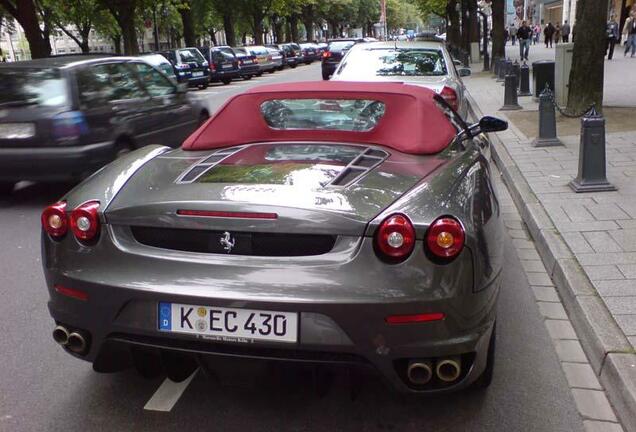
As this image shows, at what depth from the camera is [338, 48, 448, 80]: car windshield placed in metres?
9.02

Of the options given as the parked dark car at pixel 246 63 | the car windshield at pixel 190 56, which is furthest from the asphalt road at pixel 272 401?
the parked dark car at pixel 246 63

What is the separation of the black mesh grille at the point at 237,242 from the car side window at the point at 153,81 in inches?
248

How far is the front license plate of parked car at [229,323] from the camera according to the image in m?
2.49

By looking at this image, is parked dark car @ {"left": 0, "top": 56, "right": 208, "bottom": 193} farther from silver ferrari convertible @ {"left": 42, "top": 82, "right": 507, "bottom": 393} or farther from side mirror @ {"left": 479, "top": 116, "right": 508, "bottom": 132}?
side mirror @ {"left": 479, "top": 116, "right": 508, "bottom": 132}

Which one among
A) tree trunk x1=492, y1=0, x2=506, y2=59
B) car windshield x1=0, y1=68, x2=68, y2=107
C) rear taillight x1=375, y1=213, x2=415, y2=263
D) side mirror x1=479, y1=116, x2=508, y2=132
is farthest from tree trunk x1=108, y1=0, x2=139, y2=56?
rear taillight x1=375, y1=213, x2=415, y2=263

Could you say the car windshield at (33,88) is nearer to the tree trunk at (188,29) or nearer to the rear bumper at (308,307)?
the rear bumper at (308,307)

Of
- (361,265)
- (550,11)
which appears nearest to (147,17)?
(550,11)

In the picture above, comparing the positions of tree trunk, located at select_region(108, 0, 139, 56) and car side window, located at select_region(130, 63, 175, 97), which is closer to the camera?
car side window, located at select_region(130, 63, 175, 97)

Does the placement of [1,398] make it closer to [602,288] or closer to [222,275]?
[222,275]

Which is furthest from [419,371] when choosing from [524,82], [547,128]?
[524,82]

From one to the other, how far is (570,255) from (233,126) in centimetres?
263

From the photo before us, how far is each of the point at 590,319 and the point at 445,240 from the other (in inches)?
65.1

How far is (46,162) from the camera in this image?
7199 mm

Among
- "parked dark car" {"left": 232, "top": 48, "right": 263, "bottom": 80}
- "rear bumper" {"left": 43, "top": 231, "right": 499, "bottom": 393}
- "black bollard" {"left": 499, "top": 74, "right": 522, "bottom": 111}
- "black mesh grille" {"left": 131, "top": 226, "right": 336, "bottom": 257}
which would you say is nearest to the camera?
"rear bumper" {"left": 43, "top": 231, "right": 499, "bottom": 393}
